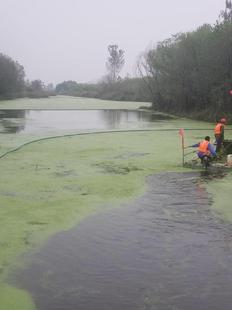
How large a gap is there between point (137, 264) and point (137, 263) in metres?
0.03

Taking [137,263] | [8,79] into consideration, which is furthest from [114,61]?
[137,263]

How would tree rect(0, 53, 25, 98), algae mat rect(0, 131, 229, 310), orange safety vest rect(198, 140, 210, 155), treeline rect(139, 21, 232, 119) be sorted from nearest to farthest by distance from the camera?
algae mat rect(0, 131, 229, 310) < orange safety vest rect(198, 140, 210, 155) < treeline rect(139, 21, 232, 119) < tree rect(0, 53, 25, 98)

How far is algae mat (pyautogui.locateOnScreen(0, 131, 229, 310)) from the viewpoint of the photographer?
6509 mm

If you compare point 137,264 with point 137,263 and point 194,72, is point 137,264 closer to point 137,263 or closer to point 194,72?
point 137,263

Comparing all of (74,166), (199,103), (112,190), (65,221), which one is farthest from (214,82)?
(65,221)

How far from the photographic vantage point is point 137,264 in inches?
223

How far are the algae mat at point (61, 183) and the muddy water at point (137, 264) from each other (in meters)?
0.32

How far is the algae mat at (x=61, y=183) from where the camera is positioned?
6509mm

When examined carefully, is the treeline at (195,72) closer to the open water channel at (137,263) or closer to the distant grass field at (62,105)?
the distant grass field at (62,105)

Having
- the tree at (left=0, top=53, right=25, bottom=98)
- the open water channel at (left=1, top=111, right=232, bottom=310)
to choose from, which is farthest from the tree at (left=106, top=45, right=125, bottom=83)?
the open water channel at (left=1, top=111, right=232, bottom=310)

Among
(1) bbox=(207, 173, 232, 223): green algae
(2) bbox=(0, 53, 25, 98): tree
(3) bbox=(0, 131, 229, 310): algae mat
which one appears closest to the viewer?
(3) bbox=(0, 131, 229, 310): algae mat

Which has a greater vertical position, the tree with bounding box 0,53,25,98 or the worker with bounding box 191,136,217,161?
the tree with bounding box 0,53,25,98

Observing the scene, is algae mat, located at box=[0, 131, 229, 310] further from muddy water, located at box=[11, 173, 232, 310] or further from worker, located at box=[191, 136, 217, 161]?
worker, located at box=[191, 136, 217, 161]

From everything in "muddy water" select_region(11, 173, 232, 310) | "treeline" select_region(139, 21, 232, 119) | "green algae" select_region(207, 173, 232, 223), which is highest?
"treeline" select_region(139, 21, 232, 119)
